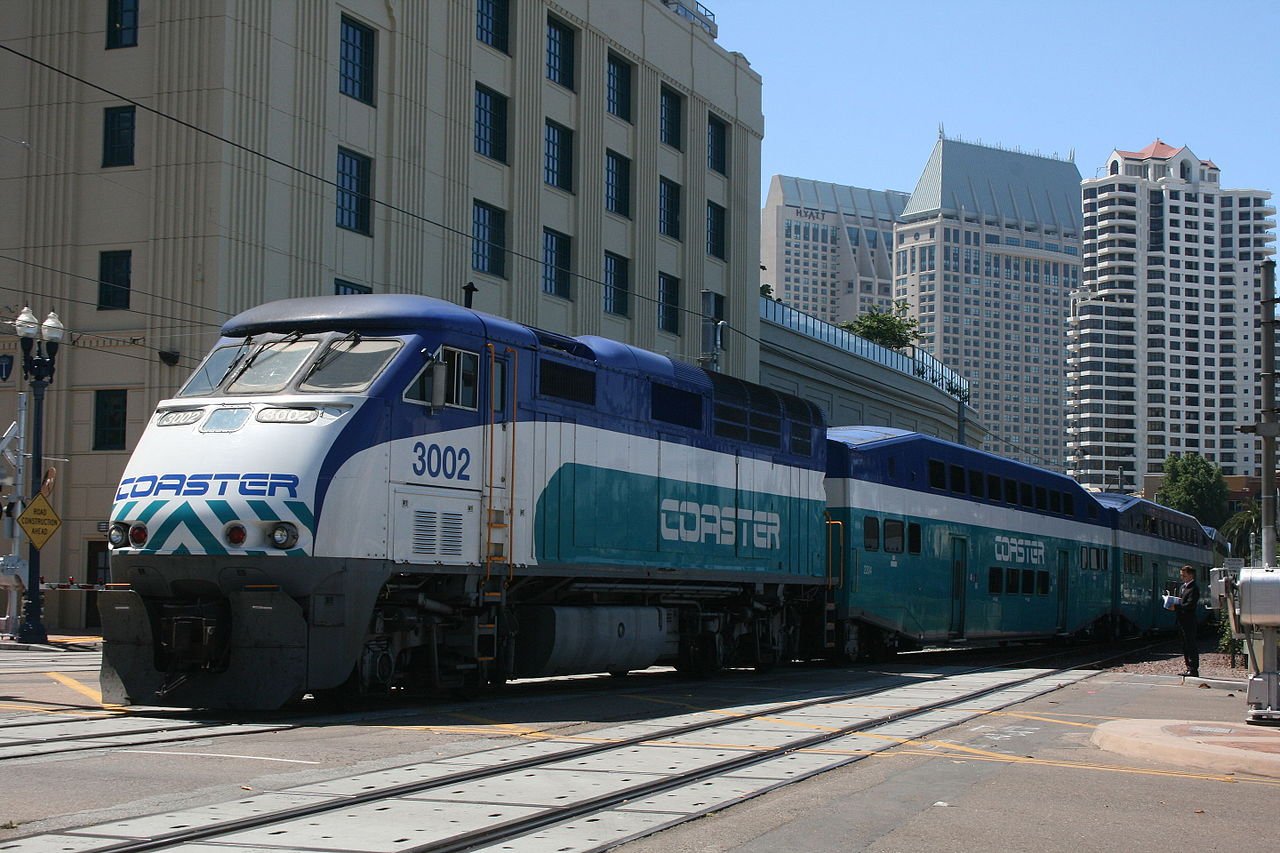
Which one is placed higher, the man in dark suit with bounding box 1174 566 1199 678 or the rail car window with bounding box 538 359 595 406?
the rail car window with bounding box 538 359 595 406

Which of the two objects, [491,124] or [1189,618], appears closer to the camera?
[1189,618]

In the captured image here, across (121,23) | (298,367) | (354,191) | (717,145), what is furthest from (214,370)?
(717,145)

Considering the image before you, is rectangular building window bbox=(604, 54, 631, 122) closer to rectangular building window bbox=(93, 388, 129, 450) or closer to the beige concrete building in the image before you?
the beige concrete building

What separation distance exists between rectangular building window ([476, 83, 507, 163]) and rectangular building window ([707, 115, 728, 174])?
11.5m

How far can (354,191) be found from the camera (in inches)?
1310

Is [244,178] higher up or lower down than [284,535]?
higher up

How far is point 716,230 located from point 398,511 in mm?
35627

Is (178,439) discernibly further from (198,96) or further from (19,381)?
(19,381)

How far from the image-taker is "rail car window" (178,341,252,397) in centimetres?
1434

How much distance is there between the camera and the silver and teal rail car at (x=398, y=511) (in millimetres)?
13164

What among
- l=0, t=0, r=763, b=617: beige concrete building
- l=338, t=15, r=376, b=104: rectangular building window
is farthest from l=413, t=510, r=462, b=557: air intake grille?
l=338, t=15, r=376, b=104: rectangular building window

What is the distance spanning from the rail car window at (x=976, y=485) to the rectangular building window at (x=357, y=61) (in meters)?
16.2

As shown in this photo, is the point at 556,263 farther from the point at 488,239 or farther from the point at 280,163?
the point at 280,163

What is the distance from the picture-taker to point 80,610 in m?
31.2
